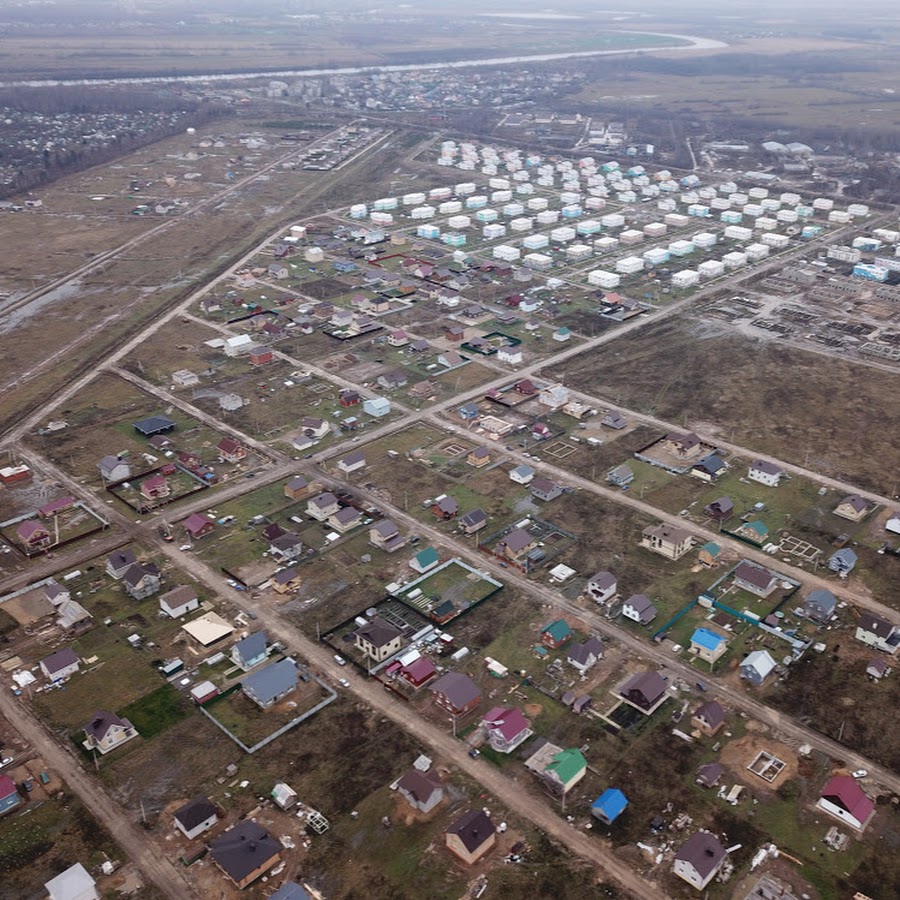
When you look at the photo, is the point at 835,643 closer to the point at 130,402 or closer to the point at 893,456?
the point at 893,456

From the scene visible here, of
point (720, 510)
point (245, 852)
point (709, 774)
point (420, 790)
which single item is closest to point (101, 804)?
point (245, 852)

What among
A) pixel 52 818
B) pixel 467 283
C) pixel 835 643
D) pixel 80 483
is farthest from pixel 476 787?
pixel 467 283

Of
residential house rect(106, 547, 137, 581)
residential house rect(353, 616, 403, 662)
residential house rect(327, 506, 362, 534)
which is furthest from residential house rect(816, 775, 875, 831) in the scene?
residential house rect(106, 547, 137, 581)

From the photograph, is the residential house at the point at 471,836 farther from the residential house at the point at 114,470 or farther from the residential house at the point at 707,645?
the residential house at the point at 114,470

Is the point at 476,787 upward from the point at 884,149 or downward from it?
downward

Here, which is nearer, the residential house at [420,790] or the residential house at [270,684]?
the residential house at [420,790]

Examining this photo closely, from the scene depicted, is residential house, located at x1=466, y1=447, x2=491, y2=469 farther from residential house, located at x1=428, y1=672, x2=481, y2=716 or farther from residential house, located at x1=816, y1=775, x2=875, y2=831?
residential house, located at x1=816, y1=775, x2=875, y2=831

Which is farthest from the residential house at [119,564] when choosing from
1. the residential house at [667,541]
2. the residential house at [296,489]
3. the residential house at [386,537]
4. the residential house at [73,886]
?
the residential house at [667,541]
